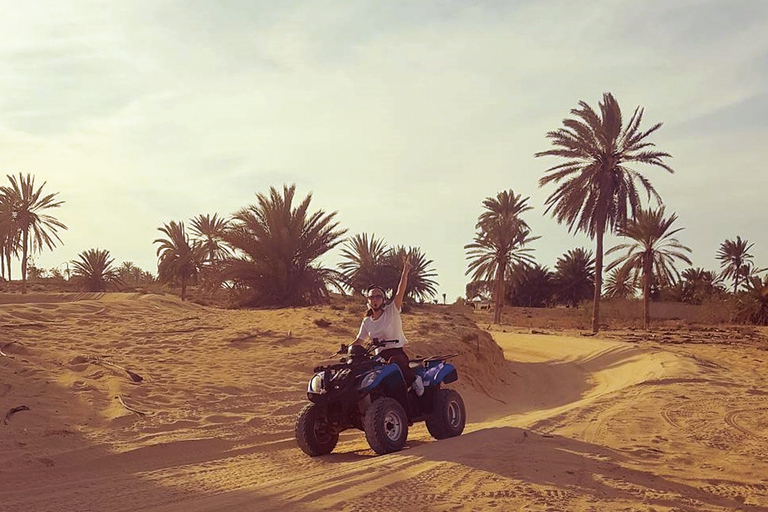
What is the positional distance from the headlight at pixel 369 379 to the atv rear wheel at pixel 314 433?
0.78m

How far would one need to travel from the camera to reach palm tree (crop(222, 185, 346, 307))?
26844 mm

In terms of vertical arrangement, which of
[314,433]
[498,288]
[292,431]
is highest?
[498,288]

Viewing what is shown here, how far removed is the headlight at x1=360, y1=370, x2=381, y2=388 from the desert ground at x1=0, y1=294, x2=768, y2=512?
0.85 metres

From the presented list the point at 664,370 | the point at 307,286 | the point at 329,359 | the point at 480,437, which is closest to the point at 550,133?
the point at 307,286

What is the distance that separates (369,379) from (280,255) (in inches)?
740

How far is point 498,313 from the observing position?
4597cm

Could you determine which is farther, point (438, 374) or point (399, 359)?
point (438, 374)

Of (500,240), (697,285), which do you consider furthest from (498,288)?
(697,285)

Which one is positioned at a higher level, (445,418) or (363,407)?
→ (363,407)

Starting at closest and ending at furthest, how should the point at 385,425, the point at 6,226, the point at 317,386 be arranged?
the point at 385,425, the point at 317,386, the point at 6,226

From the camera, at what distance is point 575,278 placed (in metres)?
72.5

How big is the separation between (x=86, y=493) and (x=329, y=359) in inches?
340

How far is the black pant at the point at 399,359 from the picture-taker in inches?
357

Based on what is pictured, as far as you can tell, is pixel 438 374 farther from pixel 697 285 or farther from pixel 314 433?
pixel 697 285
